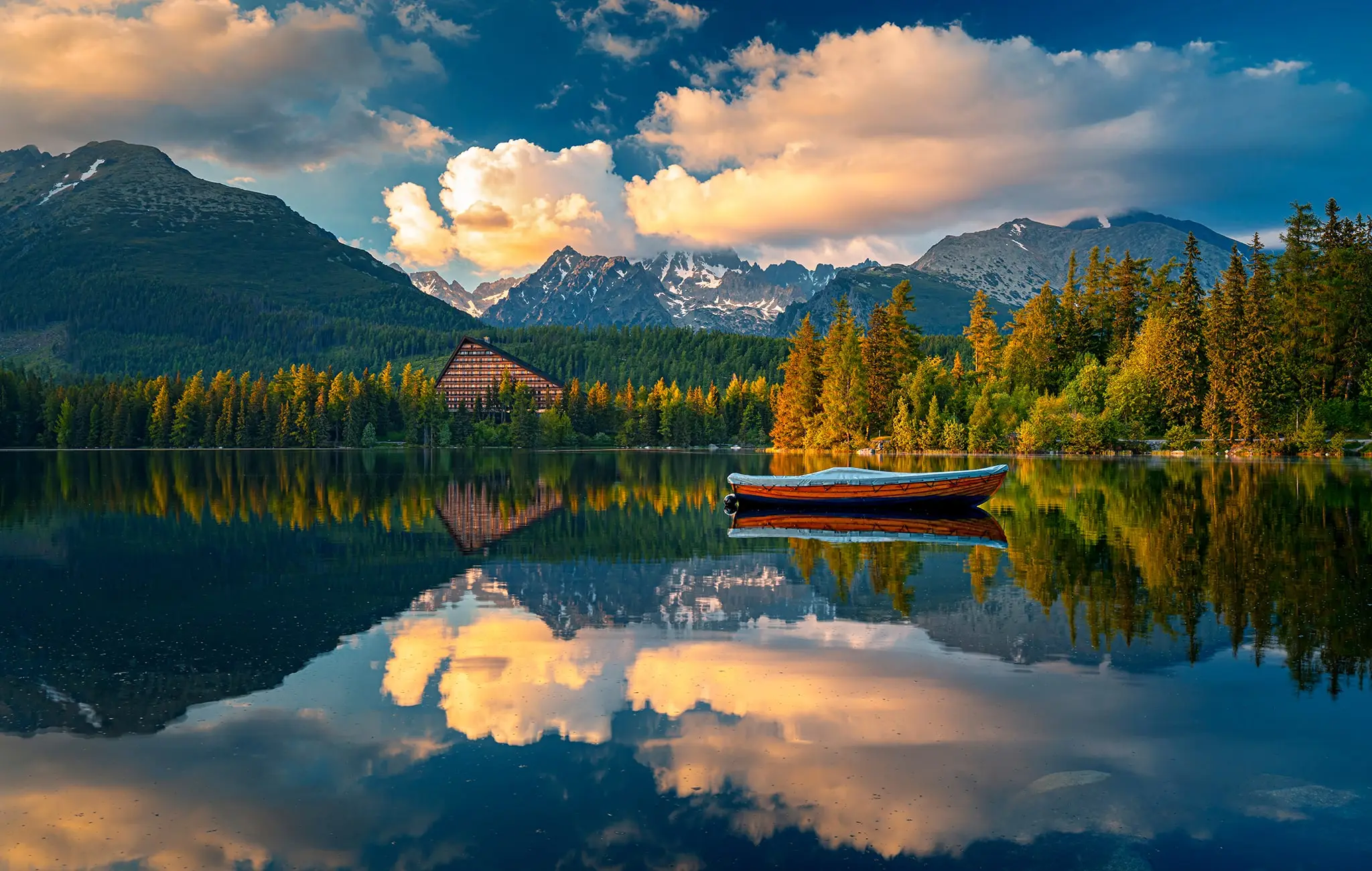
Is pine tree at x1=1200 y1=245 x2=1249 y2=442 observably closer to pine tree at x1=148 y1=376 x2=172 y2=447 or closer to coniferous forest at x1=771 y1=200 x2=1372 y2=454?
coniferous forest at x1=771 y1=200 x2=1372 y2=454

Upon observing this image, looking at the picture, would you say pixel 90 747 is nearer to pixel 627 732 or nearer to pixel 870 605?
pixel 627 732

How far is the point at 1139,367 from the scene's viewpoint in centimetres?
11375

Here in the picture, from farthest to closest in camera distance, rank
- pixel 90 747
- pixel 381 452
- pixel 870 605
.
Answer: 1. pixel 381 452
2. pixel 870 605
3. pixel 90 747

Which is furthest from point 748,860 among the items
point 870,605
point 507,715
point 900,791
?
point 870,605

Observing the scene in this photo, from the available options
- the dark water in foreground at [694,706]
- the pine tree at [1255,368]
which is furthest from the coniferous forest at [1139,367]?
the dark water in foreground at [694,706]

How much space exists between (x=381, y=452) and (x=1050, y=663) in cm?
16874

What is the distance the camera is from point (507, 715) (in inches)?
607

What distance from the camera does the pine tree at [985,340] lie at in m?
131

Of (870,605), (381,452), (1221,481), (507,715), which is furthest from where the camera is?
(381,452)

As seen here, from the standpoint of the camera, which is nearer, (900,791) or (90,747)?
(900,791)

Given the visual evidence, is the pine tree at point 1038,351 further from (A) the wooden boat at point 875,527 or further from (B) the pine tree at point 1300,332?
(A) the wooden boat at point 875,527

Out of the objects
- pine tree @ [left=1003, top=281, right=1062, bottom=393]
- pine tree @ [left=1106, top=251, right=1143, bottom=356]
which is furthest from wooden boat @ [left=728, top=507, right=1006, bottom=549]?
pine tree @ [left=1106, top=251, right=1143, bottom=356]

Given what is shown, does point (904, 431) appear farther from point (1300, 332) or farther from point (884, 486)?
point (884, 486)

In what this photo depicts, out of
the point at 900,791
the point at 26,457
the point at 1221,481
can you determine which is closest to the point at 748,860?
the point at 900,791
